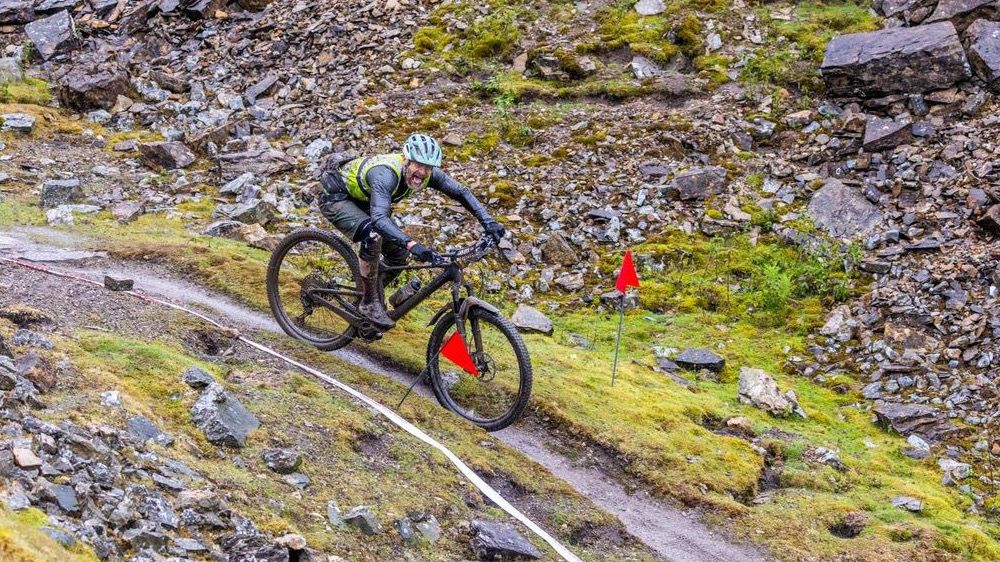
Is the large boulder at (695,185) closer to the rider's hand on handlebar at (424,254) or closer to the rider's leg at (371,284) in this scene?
the rider's leg at (371,284)

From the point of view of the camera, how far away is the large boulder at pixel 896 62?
1952 cm

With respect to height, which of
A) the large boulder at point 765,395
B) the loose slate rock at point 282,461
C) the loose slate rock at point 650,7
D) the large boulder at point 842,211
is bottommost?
the large boulder at point 765,395

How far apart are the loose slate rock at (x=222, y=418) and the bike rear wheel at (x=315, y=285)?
10.8 feet

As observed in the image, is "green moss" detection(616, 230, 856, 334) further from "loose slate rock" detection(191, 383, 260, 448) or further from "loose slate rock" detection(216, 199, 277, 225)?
"loose slate rock" detection(191, 383, 260, 448)

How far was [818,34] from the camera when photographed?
2262 cm

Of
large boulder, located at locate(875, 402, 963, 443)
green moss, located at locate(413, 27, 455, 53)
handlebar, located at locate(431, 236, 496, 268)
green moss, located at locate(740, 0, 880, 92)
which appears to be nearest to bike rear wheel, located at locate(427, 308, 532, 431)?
handlebar, located at locate(431, 236, 496, 268)

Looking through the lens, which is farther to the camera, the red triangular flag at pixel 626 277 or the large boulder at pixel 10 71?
the large boulder at pixel 10 71

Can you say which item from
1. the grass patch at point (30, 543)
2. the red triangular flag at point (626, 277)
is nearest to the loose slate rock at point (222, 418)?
the grass patch at point (30, 543)

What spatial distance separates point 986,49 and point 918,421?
34.9 ft

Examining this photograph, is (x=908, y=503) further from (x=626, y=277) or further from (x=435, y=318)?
(x=435, y=318)

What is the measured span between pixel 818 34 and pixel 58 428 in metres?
20.9

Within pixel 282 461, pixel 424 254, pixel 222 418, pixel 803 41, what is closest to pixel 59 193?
pixel 424 254

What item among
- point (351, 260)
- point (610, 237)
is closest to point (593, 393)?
point (351, 260)

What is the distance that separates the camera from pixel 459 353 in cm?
1062
